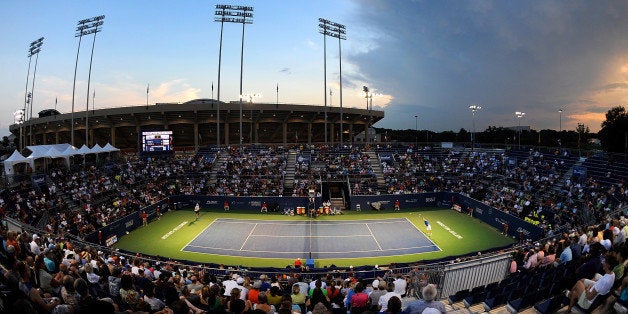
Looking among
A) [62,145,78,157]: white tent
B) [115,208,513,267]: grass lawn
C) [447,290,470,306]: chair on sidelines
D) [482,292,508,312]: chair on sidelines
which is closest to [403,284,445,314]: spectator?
[482,292,508,312]: chair on sidelines

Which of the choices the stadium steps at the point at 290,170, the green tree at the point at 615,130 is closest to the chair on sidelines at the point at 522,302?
the stadium steps at the point at 290,170

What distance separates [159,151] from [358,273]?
Result: 3305cm

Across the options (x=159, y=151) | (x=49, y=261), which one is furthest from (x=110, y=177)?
(x=49, y=261)

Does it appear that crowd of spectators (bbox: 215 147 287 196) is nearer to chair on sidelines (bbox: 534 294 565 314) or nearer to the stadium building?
the stadium building

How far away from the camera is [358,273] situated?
1496cm

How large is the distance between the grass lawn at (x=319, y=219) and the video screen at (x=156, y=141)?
412 inches

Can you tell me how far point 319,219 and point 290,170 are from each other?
11.3 metres

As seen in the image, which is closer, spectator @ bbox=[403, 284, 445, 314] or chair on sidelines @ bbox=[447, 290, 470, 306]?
spectator @ bbox=[403, 284, 445, 314]

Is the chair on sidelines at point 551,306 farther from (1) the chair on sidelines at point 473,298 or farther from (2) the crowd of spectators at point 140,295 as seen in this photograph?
(2) the crowd of spectators at point 140,295

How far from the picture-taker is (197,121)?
6031 centimetres

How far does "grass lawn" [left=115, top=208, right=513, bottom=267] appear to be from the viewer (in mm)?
20797

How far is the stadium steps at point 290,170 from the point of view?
38.3 metres

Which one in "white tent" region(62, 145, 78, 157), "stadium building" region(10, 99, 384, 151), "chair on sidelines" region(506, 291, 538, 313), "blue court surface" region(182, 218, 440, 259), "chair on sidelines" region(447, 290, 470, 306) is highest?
"stadium building" region(10, 99, 384, 151)

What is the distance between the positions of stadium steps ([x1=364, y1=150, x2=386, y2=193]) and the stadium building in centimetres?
582
